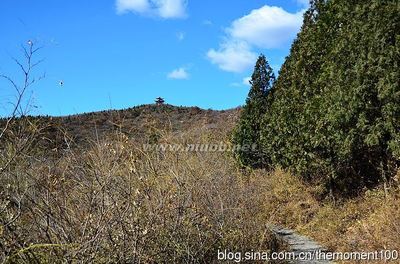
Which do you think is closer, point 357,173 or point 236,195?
point 236,195

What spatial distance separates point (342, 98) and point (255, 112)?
8.78 meters

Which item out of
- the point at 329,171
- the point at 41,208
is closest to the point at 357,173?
the point at 329,171

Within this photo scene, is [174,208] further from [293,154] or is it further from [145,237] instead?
[293,154]

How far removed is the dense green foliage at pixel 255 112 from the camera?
58.3 feet

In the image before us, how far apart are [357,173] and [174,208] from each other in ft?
23.4

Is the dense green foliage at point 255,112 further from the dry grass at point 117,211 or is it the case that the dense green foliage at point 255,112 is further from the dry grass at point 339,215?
the dry grass at point 117,211

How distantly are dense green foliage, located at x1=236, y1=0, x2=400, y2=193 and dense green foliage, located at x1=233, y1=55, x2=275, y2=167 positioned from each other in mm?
3118

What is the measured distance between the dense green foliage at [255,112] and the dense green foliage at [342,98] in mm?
3118

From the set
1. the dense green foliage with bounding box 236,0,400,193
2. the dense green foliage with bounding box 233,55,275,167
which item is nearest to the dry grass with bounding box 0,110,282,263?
the dense green foliage with bounding box 236,0,400,193

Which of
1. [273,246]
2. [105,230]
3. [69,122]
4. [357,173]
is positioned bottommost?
[273,246]

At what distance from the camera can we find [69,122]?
40000 mm

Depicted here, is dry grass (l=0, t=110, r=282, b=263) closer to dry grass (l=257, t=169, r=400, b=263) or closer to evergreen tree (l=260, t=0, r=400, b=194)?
dry grass (l=257, t=169, r=400, b=263)

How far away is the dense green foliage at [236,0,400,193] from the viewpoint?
8.33 meters

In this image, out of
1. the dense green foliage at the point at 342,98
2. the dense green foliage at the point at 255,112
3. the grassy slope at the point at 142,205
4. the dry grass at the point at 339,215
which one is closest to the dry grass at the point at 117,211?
the grassy slope at the point at 142,205
